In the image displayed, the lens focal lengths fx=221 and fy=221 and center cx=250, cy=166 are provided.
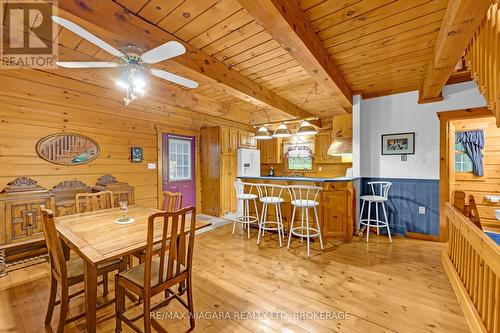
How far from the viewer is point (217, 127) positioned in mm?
5082

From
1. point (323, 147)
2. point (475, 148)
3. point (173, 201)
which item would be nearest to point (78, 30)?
point (173, 201)

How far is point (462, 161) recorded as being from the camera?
4.79m

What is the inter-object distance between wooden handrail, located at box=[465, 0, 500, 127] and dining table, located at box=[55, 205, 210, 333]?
2.63 m

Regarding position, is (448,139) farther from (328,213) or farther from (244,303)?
(244,303)

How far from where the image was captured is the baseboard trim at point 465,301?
1641 mm

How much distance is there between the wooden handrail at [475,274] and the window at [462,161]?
3249 mm

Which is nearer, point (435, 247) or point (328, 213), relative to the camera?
point (435, 247)

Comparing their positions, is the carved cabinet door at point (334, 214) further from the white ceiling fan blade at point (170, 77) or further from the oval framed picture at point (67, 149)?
the oval framed picture at point (67, 149)

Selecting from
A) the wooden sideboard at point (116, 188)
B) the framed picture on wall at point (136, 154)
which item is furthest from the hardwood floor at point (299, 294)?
the framed picture on wall at point (136, 154)

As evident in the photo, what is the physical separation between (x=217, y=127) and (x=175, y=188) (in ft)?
5.43

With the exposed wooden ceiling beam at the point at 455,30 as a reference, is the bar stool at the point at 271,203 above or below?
below

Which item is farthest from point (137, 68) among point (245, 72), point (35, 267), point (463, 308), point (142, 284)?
point (463, 308)

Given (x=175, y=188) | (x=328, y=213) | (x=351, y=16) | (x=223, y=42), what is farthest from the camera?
(x=175, y=188)

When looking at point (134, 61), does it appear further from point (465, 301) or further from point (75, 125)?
point (465, 301)
